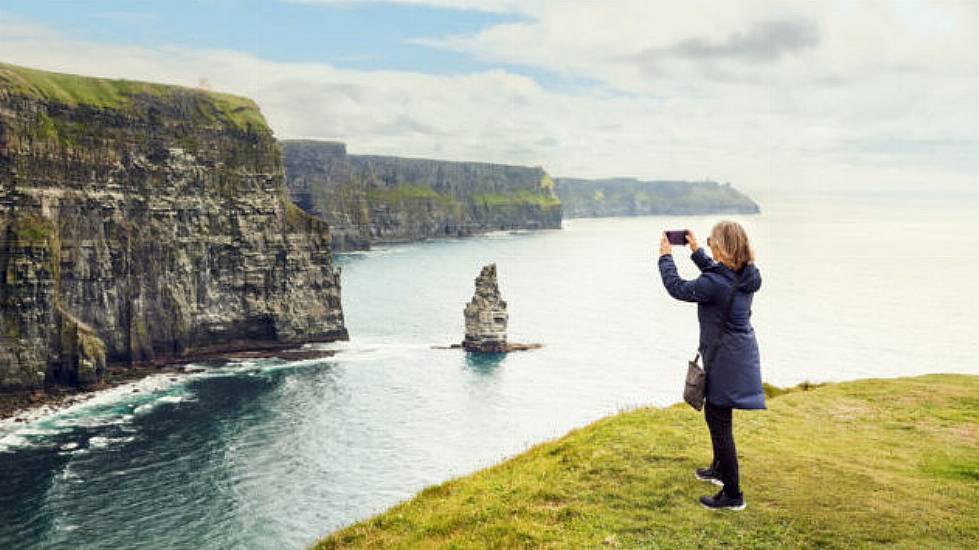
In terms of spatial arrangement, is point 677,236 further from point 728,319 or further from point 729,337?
point 729,337

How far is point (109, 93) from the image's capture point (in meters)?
92.8

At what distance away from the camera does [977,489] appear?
49.2 feet

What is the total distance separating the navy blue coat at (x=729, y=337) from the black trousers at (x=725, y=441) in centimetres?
30

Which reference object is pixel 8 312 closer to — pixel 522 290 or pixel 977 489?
pixel 977 489

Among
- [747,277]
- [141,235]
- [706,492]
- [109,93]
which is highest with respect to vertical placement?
[109,93]

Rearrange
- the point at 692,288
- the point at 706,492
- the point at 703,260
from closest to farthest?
the point at 692,288
the point at 703,260
the point at 706,492

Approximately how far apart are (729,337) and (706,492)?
12.7 ft

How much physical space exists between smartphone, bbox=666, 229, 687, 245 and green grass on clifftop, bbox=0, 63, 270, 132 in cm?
8921

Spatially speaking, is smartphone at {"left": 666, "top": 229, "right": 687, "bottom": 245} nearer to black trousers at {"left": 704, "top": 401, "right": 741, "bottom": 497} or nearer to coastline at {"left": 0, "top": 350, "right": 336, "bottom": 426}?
black trousers at {"left": 704, "top": 401, "right": 741, "bottom": 497}

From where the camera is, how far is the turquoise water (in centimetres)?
5006

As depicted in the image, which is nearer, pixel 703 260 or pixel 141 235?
pixel 703 260

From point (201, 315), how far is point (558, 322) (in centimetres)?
6457

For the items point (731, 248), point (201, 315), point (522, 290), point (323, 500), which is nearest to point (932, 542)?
point (731, 248)

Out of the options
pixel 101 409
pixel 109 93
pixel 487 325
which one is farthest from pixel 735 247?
pixel 109 93
